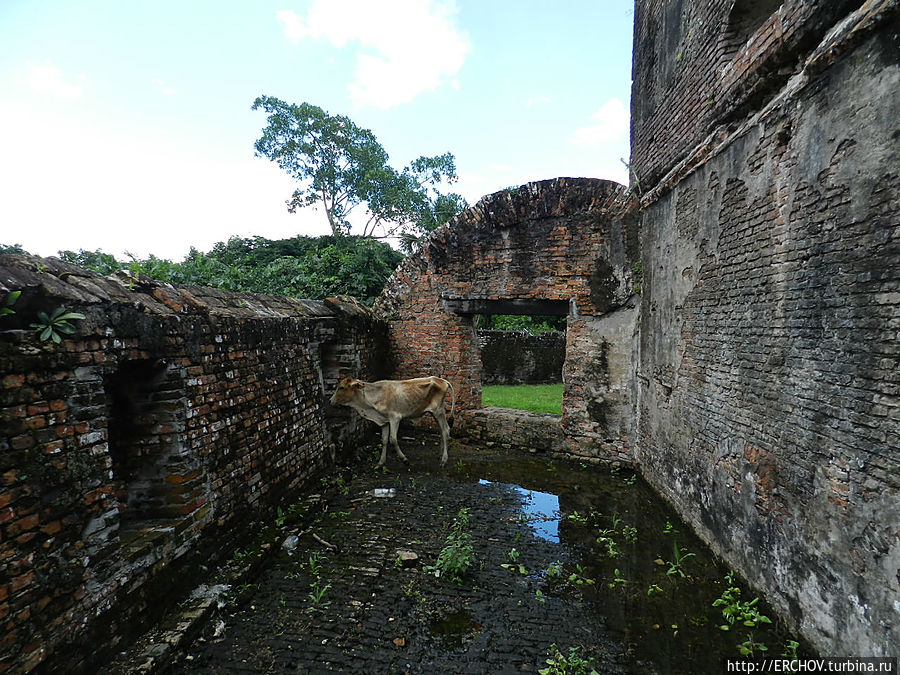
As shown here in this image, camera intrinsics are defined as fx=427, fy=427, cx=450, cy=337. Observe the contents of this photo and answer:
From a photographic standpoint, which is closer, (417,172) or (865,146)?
(865,146)

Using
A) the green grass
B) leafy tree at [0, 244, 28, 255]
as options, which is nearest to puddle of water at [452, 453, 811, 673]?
the green grass

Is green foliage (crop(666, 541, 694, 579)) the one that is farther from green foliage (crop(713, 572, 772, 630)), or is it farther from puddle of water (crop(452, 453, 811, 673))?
green foliage (crop(713, 572, 772, 630))

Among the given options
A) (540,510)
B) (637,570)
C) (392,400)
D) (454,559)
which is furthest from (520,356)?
(454,559)

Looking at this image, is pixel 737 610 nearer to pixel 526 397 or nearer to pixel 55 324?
pixel 55 324

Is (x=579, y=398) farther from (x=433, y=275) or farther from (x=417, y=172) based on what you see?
(x=417, y=172)

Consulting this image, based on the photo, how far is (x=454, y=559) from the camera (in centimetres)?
399

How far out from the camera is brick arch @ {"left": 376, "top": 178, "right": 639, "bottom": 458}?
23.3ft

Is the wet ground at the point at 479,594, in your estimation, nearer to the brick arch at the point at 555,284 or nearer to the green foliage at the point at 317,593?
the green foliage at the point at 317,593

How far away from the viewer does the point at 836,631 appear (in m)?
2.75

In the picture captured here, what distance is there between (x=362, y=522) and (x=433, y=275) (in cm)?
483

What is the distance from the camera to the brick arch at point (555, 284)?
7.09 metres

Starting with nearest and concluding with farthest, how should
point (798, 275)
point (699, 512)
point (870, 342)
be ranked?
point (870, 342) < point (798, 275) < point (699, 512)

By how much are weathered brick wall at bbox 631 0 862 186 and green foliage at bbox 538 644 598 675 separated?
478 centimetres

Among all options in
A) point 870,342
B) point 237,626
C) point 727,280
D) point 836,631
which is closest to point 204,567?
point 237,626
